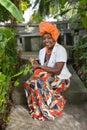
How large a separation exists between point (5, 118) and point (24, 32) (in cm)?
509

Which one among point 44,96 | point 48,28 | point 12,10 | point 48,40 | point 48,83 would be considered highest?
point 12,10

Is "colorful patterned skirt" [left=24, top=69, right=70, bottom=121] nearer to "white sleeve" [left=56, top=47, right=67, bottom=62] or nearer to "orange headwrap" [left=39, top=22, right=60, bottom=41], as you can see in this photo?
"white sleeve" [left=56, top=47, right=67, bottom=62]

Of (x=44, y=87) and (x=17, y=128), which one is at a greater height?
(x=44, y=87)

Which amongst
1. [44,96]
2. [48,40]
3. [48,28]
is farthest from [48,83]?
[48,28]

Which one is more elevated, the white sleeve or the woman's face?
the woman's face

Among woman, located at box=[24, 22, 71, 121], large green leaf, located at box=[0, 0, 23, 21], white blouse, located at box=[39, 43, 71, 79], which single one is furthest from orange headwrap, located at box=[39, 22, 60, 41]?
large green leaf, located at box=[0, 0, 23, 21]

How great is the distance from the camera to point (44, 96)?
3.66 meters

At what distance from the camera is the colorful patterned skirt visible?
363 cm

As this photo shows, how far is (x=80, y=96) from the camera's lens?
4184 millimetres

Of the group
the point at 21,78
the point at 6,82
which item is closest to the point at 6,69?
the point at 6,82

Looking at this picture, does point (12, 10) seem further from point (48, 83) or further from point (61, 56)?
point (48, 83)

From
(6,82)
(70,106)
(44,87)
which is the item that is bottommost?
(70,106)

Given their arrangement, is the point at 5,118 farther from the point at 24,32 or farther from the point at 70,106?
the point at 24,32

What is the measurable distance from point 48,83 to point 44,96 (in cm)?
19
